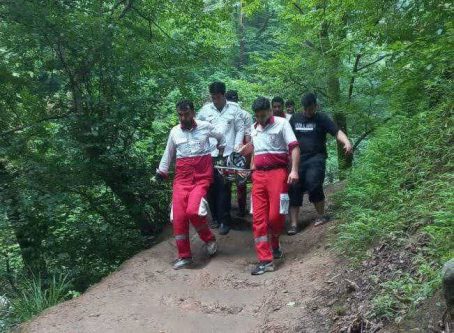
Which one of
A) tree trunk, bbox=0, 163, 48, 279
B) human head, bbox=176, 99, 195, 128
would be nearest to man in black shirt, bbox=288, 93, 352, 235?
human head, bbox=176, 99, 195, 128

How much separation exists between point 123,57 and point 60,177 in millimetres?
2286

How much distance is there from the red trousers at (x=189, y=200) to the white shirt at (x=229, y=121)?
848mm

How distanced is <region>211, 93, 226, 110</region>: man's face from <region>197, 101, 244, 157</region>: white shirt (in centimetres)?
7

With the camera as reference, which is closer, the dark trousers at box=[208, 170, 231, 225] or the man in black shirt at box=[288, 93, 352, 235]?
the man in black shirt at box=[288, 93, 352, 235]

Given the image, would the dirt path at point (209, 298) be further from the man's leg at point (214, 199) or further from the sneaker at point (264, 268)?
the man's leg at point (214, 199)

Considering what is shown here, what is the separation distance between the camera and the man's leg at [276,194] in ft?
20.1

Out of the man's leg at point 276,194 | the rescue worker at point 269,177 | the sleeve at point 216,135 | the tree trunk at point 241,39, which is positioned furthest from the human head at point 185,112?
the tree trunk at point 241,39

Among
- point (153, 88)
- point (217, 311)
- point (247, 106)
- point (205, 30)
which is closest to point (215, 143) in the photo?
point (153, 88)

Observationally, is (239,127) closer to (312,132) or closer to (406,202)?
(312,132)

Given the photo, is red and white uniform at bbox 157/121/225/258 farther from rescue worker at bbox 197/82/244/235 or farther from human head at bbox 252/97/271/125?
human head at bbox 252/97/271/125

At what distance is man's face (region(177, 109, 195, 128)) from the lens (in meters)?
6.63

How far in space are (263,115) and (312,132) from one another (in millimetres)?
1114

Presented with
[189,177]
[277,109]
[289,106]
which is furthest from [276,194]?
[289,106]

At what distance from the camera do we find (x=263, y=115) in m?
6.30
